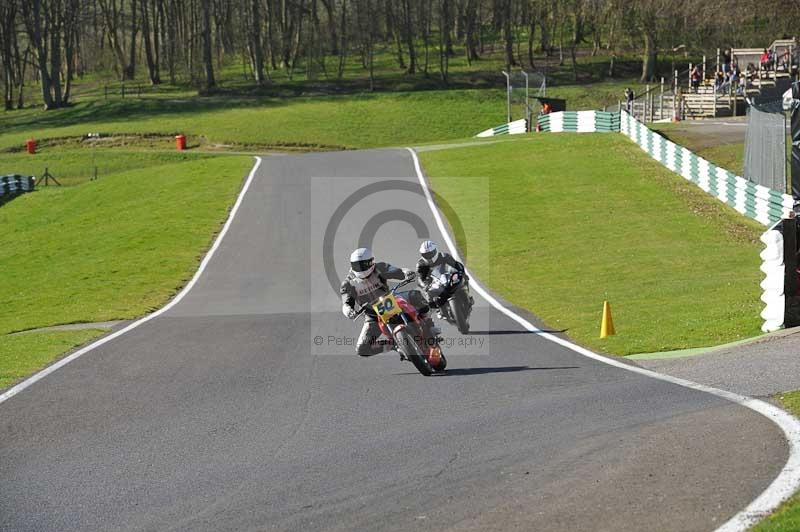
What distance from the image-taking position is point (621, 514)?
7.38 meters

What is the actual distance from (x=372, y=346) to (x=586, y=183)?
25542 millimetres

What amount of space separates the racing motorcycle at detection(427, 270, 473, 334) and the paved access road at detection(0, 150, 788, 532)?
0.48m

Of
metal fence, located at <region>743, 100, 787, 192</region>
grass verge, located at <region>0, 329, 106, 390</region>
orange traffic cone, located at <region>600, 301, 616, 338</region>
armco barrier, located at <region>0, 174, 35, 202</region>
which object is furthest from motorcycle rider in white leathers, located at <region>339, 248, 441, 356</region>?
armco barrier, located at <region>0, 174, 35, 202</region>

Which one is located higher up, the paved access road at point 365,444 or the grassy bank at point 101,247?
the paved access road at point 365,444

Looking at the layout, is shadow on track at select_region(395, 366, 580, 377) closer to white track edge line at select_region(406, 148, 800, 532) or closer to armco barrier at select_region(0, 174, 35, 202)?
white track edge line at select_region(406, 148, 800, 532)

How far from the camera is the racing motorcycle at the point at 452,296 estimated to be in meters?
17.8

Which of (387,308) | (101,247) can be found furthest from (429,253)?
(101,247)

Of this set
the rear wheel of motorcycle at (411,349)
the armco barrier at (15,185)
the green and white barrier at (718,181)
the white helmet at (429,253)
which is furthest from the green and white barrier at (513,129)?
the rear wheel of motorcycle at (411,349)

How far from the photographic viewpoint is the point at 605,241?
3014cm

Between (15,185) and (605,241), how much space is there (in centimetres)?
3729

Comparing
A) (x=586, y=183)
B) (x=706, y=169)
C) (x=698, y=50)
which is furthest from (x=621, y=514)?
(x=698, y=50)

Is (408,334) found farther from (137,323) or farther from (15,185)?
(15,185)

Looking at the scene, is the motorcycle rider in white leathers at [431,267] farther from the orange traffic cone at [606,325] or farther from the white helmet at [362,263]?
the white helmet at [362,263]

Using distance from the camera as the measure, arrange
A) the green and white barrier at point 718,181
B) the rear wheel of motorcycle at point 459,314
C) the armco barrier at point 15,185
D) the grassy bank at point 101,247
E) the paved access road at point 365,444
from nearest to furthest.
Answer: the paved access road at point 365,444
the rear wheel of motorcycle at point 459,314
the grassy bank at point 101,247
the green and white barrier at point 718,181
the armco barrier at point 15,185
